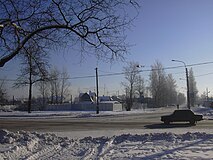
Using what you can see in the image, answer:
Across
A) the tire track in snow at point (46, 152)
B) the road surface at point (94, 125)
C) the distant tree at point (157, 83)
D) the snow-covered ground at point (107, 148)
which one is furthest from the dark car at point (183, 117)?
the distant tree at point (157, 83)

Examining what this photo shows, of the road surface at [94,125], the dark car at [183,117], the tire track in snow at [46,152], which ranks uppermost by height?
the dark car at [183,117]

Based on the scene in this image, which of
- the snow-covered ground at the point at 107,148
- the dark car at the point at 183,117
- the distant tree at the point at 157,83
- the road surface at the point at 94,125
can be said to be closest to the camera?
the snow-covered ground at the point at 107,148

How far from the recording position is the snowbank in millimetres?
10660

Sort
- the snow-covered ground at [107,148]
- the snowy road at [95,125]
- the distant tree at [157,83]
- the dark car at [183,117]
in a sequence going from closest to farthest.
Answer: the snow-covered ground at [107,148]
the snowy road at [95,125]
the dark car at [183,117]
the distant tree at [157,83]

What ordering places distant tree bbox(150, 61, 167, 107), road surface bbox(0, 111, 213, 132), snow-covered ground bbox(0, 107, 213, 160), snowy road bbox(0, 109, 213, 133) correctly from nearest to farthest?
snow-covered ground bbox(0, 107, 213, 160) → snowy road bbox(0, 109, 213, 133) → road surface bbox(0, 111, 213, 132) → distant tree bbox(150, 61, 167, 107)

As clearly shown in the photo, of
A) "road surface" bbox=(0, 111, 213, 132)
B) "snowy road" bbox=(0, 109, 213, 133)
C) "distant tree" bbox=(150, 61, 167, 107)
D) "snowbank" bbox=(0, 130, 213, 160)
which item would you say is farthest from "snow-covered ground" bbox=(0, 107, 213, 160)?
"distant tree" bbox=(150, 61, 167, 107)

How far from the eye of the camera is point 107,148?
12.6 m

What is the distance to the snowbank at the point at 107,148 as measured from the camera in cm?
1066

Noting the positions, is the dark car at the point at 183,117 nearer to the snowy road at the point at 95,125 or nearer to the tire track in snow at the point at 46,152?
the snowy road at the point at 95,125

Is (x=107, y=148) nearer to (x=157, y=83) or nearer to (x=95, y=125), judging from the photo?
(x=95, y=125)

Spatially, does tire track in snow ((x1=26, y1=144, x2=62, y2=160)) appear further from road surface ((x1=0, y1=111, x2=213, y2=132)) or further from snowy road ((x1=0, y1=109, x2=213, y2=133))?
road surface ((x1=0, y1=111, x2=213, y2=132))

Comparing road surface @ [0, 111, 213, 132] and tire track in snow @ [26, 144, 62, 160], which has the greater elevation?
road surface @ [0, 111, 213, 132]

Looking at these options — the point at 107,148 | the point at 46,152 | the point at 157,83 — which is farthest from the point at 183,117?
the point at 157,83

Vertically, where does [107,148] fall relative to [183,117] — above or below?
below
